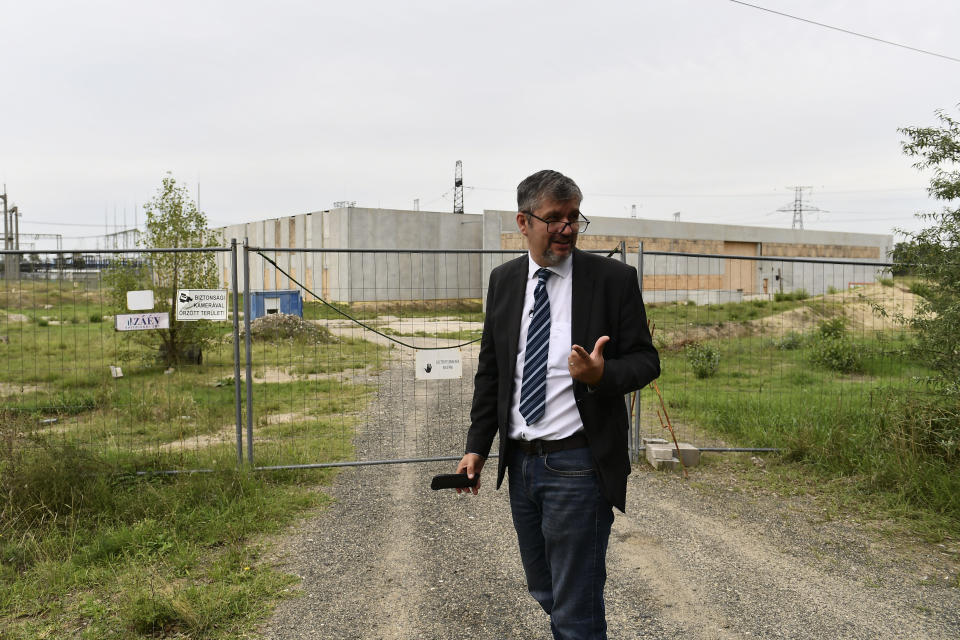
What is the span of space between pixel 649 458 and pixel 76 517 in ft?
16.7

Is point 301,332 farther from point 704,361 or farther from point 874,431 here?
point 874,431

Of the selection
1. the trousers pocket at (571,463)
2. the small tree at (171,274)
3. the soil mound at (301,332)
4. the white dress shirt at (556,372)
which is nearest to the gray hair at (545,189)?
the white dress shirt at (556,372)

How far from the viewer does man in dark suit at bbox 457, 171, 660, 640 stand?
7.39 ft

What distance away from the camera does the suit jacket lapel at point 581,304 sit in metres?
2.32

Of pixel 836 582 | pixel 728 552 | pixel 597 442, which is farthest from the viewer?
pixel 728 552

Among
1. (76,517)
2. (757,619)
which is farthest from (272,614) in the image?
(757,619)

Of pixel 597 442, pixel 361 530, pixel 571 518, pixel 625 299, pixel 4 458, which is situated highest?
pixel 625 299

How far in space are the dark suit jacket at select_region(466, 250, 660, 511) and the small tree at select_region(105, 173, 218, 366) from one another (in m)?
10.8

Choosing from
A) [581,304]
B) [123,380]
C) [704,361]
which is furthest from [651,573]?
[123,380]

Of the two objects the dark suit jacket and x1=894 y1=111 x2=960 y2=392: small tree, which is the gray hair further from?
x1=894 y1=111 x2=960 y2=392: small tree

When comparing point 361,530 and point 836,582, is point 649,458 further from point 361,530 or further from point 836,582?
point 361,530

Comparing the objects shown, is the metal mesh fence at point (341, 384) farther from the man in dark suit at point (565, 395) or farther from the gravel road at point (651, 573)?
the man in dark suit at point (565, 395)

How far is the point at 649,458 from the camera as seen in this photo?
6.72 meters

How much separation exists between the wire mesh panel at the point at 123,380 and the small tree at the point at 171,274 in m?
0.03
